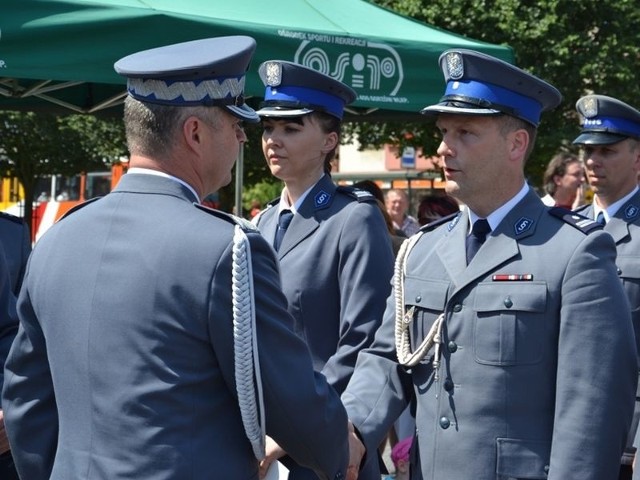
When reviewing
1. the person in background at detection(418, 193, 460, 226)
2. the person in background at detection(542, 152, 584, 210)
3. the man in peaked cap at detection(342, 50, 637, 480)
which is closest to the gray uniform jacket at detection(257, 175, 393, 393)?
the man in peaked cap at detection(342, 50, 637, 480)

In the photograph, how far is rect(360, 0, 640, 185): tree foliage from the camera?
21250 millimetres

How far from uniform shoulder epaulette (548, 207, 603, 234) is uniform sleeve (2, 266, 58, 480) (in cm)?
146

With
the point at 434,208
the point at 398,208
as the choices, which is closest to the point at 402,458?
the point at 434,208

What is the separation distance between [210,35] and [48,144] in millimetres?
17387

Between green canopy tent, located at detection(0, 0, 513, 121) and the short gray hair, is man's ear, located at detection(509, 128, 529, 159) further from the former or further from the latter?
green canopy tent, located at detection(0, 0, 513, 121)

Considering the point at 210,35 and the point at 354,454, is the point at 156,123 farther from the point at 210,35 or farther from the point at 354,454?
the point at 210,35

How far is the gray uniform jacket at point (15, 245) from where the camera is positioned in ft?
13.9

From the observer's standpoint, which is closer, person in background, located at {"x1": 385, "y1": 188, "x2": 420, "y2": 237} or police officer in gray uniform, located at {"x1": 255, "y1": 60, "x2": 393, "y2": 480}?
police officer in gray uniform, located at {"x1": 255, "y1": 60, "x2": 393, "y2": 480}

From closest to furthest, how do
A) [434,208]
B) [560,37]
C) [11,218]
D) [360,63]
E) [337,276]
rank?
[337,276] < [11,218] < [360,63] < [434,208] < [560,37]

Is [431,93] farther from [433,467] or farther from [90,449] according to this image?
→ [90,449]

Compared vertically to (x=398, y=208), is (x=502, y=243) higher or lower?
higher

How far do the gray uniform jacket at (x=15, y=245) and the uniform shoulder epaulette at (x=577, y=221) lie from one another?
6.91 ft

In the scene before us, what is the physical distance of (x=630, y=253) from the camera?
4.87 metres

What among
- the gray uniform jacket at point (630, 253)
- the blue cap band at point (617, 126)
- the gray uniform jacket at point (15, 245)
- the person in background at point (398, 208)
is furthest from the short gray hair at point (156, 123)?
the person in background at point (398, 208)
